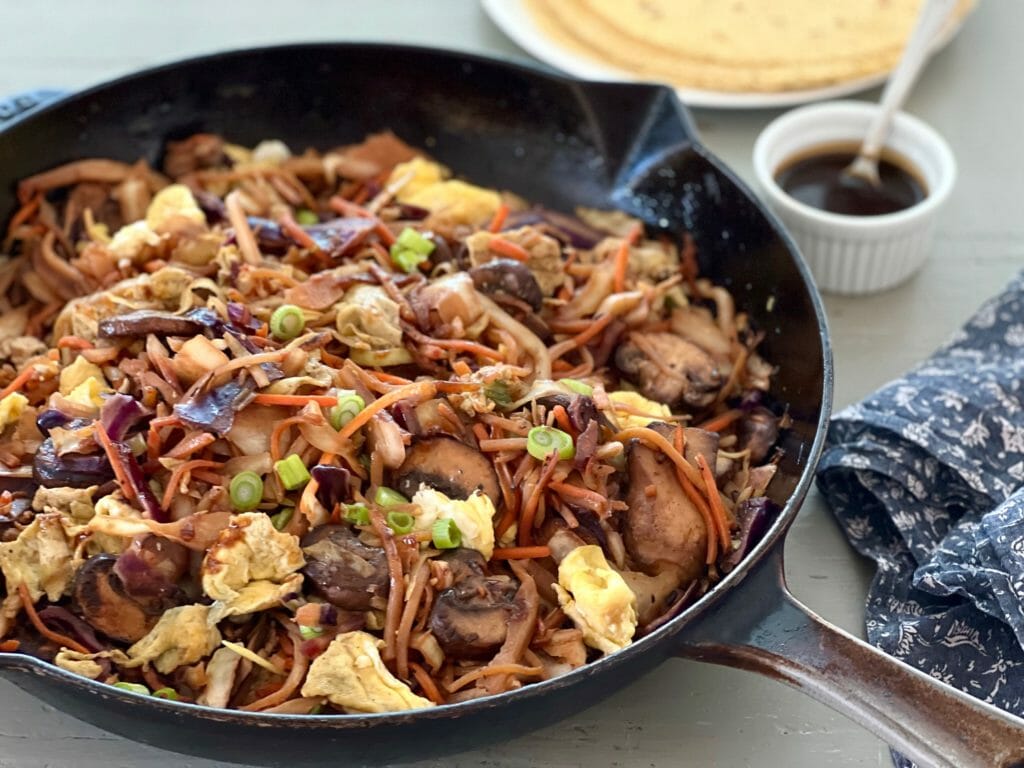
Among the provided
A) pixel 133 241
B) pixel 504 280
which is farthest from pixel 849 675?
pixel 133 241

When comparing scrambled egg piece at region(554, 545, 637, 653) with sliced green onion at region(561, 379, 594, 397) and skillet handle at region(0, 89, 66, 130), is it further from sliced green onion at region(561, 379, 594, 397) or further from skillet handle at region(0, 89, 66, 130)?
skillet handle at region(0, 89, 66, 130)

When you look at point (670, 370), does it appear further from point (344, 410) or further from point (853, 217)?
point (853, 217)

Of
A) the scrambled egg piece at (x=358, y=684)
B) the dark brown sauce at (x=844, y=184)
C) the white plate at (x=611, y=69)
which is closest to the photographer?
the scrambled egg piece at (x=358, y=684)

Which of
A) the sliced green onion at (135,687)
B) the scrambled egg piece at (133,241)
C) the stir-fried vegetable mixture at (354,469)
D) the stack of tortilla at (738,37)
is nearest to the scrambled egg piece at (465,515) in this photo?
the stir-fried vegetable mixture at (354,469)

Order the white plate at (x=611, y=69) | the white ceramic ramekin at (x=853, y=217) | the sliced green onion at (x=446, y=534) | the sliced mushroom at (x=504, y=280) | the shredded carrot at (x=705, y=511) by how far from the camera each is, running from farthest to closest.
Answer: the white plate at (x=611, y=69) < the white ceramic ramekin at (x=853, y=217) < the sliced mushroom at (x=504, y=280) < the shredded carrot at (x=705, y=511) < the sliced green onion at (x=446, y=534)

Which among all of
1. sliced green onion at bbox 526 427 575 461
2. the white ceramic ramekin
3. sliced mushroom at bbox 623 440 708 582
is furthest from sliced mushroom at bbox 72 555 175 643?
the white ceramic ramekin

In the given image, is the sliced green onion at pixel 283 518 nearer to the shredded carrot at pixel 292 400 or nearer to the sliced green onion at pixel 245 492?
the sliced green onion at pixel 245 492

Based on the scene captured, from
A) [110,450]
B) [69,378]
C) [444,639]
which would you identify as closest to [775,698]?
[444,639]
